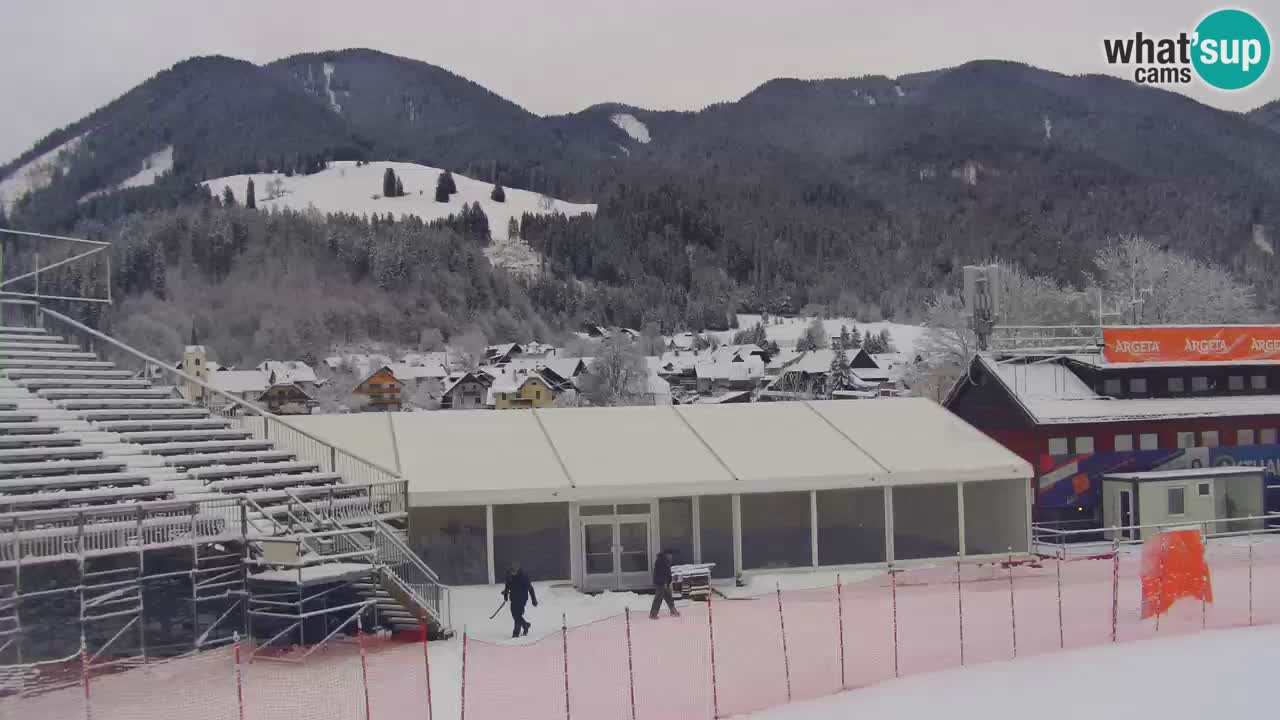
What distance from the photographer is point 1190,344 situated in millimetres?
31828

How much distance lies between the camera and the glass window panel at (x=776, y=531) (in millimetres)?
25141

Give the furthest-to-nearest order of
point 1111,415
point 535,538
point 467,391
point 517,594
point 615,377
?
1. point 467,391
2. point 615,377
3. point 1111,415
4. point 535,538
5. point 517,594

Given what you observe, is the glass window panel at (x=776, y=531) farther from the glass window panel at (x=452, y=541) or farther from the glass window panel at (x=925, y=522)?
the glass window panel at (x=452, y=541)

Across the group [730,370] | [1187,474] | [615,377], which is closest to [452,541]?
[1187,474]

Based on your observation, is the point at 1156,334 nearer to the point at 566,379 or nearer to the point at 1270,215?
the point at 566,379

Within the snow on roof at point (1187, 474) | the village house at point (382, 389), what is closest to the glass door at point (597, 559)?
the snow on roof at point (1187, 474)

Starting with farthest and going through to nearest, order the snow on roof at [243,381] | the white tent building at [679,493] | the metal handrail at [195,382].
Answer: the snow on roof at [243,381] → the white tent building at [679,493] → the metal handrail at [195,382]

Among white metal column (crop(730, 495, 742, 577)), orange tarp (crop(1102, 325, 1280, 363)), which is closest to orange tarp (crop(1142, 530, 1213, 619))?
white metal column (crop(730, 495, 742, 577))

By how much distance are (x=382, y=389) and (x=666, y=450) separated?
12533 cm

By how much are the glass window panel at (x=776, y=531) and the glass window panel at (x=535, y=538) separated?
3.93 m

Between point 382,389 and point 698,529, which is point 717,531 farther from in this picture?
point 382,389

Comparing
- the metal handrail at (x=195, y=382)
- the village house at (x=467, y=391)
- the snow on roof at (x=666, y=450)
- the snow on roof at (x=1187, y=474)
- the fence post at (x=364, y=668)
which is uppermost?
the metal handrail at (x=195, y=382)

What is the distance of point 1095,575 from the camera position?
23672 mm

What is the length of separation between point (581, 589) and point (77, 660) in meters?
9.81
